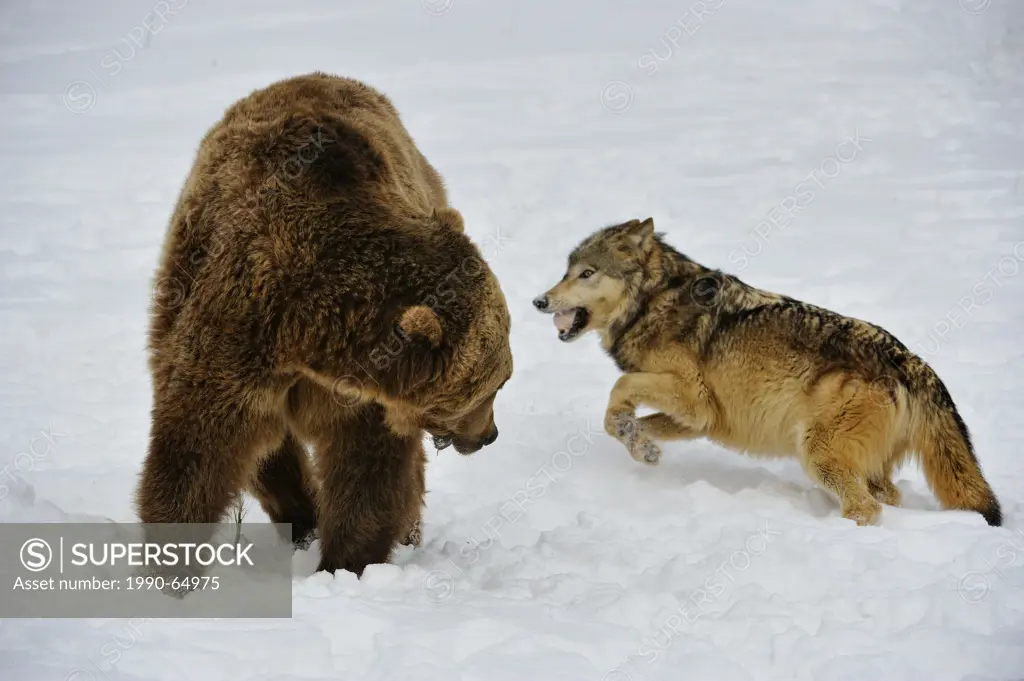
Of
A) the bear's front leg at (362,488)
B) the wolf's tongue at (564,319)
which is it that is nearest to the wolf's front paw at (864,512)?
the wolf's tongue at (564,319)

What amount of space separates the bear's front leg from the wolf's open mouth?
2.89 m

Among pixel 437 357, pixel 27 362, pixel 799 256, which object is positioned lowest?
pixel 27 362

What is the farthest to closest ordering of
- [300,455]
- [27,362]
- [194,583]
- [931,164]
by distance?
[931,164] → [27,362] → [300,455] → [194,583]

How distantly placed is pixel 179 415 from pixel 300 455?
1641mm

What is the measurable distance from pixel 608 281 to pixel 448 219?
3.15 metres

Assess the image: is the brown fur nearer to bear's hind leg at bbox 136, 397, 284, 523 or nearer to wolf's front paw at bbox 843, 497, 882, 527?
wolf's front paw at bbox 843, 497, 882, 527

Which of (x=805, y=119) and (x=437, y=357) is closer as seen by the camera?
(x=437, y=357)

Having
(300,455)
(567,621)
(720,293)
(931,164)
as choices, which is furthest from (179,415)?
(931,164)

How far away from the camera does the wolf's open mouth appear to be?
8.47 meters

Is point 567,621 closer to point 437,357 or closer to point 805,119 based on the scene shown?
point 437,357

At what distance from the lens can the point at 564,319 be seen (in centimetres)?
857

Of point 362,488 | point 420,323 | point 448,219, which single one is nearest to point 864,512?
point 362,488

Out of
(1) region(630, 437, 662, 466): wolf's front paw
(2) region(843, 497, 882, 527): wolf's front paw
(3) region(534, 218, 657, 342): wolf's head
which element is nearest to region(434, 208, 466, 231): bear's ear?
(3) region(534, 218, 657, 342): wolf's head

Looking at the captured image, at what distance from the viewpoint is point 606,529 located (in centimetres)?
689
